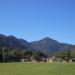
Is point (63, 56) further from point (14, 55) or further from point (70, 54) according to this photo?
point (14, 55)

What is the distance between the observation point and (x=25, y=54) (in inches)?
5098

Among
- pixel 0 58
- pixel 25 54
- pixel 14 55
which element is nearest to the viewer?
pixel 0 58

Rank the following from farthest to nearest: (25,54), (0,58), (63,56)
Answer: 1. (25,54)
2. (63,56)
3. (0,58)

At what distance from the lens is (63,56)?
109 meters

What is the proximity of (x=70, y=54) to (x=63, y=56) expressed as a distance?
171 inches

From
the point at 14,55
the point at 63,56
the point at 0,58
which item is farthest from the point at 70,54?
the point at 0,58

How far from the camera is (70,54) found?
366 ft

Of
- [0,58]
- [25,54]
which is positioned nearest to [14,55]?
[25,54]

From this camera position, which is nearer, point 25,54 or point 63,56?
point 63,56

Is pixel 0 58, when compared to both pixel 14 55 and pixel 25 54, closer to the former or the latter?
pixel 14 55

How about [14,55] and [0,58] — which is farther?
[14,55]

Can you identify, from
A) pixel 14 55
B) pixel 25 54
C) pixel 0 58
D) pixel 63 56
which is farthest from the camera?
pixel 25 54

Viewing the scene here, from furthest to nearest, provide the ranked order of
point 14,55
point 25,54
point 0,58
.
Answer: point 25,54, point 14,55, point 0,58

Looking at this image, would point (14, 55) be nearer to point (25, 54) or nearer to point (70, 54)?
point (25, 54)
